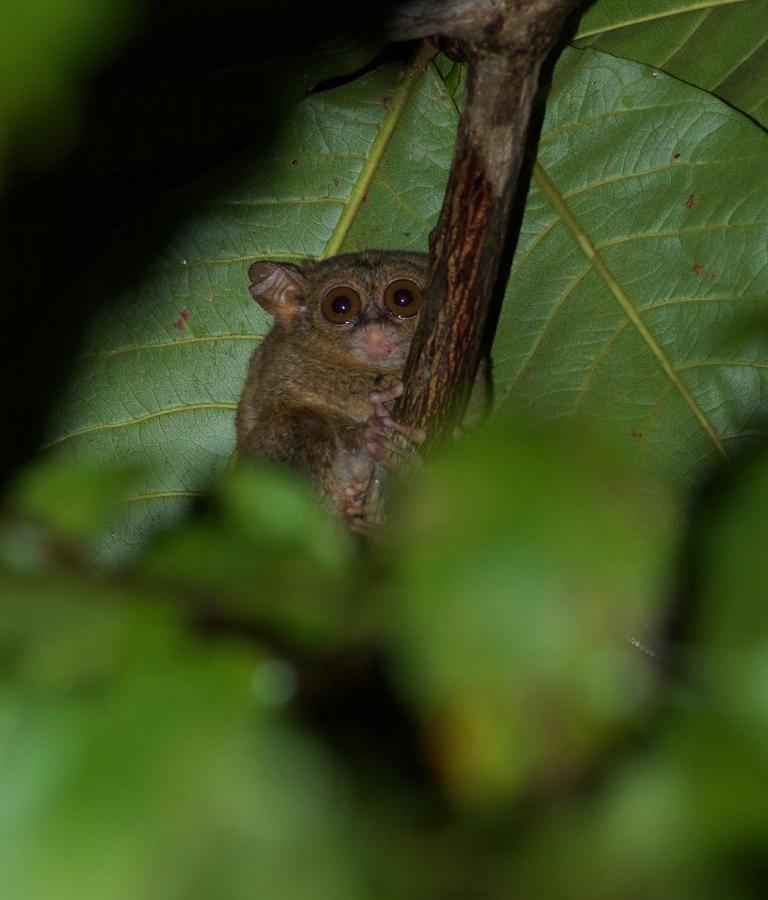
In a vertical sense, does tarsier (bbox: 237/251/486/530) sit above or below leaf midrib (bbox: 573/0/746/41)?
below

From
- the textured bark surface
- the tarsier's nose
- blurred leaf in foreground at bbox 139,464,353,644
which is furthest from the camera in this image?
the tarsier's nose

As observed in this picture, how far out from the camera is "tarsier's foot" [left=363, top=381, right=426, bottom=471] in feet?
8.80

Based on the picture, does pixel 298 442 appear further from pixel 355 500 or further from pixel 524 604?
pixel 524 604

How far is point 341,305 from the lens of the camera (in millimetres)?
3758

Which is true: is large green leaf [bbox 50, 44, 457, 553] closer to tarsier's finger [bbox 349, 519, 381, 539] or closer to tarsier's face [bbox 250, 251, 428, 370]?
tarsier's face [bbox 250, 251, 428, 370]

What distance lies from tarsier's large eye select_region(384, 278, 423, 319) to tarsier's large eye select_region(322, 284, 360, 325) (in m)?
0.11

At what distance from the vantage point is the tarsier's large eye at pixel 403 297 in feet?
12.0

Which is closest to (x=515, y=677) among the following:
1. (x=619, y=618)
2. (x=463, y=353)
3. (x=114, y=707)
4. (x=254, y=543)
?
(x=619, y=618)

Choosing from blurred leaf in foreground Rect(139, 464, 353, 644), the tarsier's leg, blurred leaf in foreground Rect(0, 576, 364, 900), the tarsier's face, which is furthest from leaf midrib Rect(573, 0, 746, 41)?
blurred leaf in foreground Rect(0, 576, 364, 900)

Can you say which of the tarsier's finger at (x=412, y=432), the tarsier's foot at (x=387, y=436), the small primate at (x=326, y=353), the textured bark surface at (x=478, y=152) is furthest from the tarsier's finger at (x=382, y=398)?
the textured bark surface at (x=478, y=152)

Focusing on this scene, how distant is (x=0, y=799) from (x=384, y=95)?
3130 mm

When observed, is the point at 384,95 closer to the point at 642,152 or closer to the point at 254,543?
the point at 642,152

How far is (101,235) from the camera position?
3.65 meters

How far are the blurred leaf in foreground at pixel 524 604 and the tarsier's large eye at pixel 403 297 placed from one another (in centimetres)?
312
